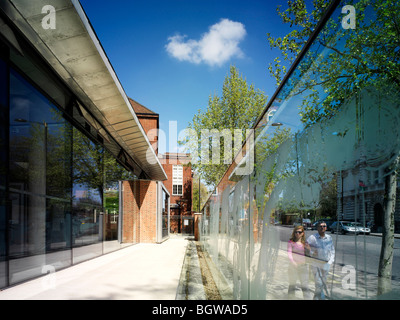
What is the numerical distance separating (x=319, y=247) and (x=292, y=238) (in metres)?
0.37

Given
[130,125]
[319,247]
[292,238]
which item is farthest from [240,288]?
[130,125]

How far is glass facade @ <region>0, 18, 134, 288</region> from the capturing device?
5.82 m

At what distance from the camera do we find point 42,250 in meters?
7.27

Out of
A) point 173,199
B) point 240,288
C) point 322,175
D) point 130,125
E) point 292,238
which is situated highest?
point 130,125

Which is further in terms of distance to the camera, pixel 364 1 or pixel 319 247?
pixel 319 247

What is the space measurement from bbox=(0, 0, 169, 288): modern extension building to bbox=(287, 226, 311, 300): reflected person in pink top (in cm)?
472

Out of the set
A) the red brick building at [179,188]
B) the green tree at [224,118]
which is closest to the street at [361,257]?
the green tree at [224,118]

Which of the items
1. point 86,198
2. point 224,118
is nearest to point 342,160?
point 86,198

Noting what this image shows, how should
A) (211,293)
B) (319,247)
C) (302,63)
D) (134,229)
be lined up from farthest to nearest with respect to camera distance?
1. (134,229)
2. (211,293)
3. (302,63)
4. (319,247)

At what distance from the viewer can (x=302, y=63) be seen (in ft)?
6.82

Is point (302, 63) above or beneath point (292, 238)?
above

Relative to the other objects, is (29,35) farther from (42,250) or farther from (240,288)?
(240,288)

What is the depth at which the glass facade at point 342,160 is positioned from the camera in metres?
1.27

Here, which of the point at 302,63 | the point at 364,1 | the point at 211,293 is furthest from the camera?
the point at 211,293
